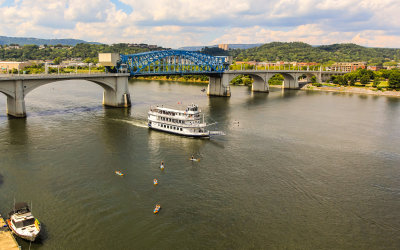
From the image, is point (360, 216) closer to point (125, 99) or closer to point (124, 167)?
point (124, 167)

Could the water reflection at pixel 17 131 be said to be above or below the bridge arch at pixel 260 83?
below

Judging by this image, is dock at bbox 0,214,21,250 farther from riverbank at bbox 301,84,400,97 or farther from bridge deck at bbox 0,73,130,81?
riverbank at bbox 301,84,400,97

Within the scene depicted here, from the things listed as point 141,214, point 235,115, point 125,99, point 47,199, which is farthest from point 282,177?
point 125,99

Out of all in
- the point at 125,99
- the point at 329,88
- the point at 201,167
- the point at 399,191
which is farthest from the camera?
the point at 329,88

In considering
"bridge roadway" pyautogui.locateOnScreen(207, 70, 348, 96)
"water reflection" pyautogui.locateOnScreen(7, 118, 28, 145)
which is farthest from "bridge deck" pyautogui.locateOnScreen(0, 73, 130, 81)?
"bridge roadway" pyautogui.locateOnScreen(207, 70, 348, 96)

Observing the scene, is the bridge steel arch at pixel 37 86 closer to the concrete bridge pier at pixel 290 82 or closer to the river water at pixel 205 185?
the river water at pixel 205 185

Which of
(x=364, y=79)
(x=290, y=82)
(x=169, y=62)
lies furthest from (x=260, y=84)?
Result: (x=364, y=79)

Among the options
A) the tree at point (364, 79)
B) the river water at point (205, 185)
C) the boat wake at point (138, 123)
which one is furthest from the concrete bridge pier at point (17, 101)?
the tree at point (364, 79)
